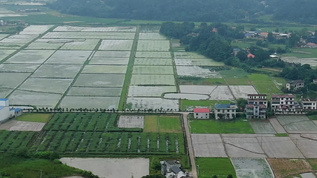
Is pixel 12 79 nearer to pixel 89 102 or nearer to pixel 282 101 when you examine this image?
pixel 89 102

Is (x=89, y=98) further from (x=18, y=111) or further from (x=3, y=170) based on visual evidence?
(x=3, y=170)

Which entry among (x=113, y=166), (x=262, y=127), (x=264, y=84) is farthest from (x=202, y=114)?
(x=264, y=84)

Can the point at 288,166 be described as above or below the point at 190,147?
below

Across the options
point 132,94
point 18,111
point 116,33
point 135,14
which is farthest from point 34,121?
point 135,14

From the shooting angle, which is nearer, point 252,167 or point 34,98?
point 252,167

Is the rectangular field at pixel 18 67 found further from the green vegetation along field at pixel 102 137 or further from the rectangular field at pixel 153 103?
the green vegetation along field at pixel 102 137

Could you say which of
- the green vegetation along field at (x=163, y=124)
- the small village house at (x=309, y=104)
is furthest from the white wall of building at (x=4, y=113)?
the small village house at (x=309, y=104)

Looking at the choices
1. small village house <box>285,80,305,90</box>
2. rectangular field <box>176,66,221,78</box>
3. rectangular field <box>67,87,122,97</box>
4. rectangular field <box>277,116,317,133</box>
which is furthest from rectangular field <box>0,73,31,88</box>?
small village house <box>285,80,305,90</box>
